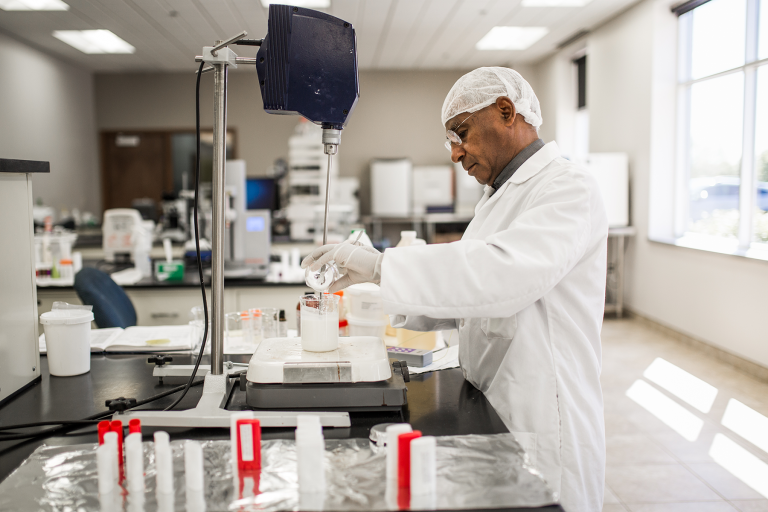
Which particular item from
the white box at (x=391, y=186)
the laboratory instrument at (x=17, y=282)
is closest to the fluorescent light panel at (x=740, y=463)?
the laboratory instrument at (x=17, y=282)

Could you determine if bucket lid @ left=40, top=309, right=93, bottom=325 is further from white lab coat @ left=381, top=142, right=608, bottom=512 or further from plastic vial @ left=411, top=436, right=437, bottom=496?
plastic vial @ left=411, top=436, right=437, bottom=496

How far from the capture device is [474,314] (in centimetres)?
105

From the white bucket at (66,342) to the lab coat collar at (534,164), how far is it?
1.09m

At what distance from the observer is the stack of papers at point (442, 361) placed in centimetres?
148

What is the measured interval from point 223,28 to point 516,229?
225 inches

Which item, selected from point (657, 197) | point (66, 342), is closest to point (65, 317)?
point (66, 342)

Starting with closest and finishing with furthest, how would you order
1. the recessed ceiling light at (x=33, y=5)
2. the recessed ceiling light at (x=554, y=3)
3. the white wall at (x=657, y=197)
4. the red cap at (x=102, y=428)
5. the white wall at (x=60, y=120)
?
the red cap at (x=102, y=428), the white wall at (x=657, y=197), the recessed ceiling light at (x=33, y=5), the recessed ceiling light at (x=554, y=3), the white wall at (x=60, y=120)

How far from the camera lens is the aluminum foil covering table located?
80cm

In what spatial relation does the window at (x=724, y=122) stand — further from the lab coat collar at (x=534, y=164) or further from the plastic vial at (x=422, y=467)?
the plastic vial at (x=422, y=467)

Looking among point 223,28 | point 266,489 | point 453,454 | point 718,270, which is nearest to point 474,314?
point 453,454

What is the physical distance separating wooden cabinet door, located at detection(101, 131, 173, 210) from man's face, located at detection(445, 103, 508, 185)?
7722mm

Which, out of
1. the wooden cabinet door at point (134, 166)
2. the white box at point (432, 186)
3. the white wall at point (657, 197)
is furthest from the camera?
the wooden cabinet door at point (134, 166)

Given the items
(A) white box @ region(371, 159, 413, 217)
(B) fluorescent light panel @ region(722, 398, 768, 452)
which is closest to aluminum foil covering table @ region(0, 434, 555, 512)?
(B) fluorescent light panel @ region(722, 398, 768, 452)

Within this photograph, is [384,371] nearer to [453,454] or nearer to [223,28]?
[453,454]
